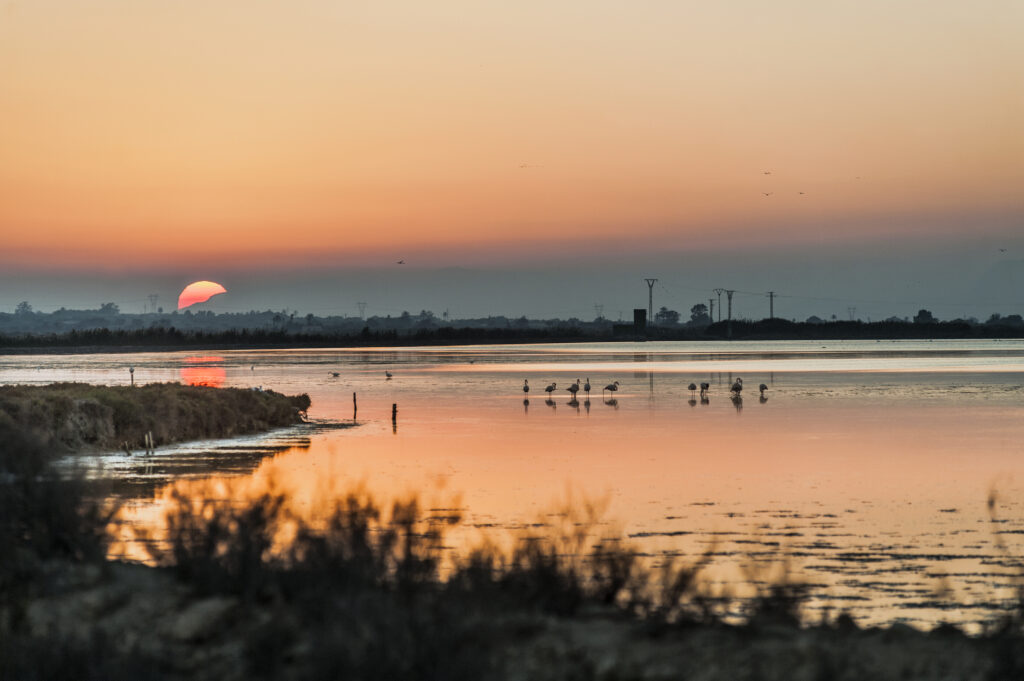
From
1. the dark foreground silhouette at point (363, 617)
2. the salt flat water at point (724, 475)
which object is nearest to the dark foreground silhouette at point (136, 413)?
the salt flat water at point (724, 475)

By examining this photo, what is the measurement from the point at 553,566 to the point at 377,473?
16.7 metres

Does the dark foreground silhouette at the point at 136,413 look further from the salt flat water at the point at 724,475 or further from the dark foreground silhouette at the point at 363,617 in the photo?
the dark foreground silhouette at the point at 363,617

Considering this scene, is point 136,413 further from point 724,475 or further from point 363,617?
point 363,617

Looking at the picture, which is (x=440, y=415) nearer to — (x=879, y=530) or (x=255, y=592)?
(x=879, y=530)

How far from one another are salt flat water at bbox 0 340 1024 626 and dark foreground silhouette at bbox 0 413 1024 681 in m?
1.20

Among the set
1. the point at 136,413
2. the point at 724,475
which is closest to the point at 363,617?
the point at 724,475

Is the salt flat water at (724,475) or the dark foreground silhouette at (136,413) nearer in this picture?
the salt flat water at (724,475)

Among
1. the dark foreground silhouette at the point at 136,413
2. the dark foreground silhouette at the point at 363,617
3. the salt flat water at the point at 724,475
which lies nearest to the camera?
the dark foreground silhouette at the point at 363,617

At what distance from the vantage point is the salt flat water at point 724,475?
15727 millimetres

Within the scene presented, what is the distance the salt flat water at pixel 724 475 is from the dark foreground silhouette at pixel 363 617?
3.94 feet

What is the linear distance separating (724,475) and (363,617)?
744 inches

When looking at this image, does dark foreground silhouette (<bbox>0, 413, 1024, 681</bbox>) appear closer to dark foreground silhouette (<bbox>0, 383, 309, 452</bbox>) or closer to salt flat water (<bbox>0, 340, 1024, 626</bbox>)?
salt flat water (<bbox>0, 340, 1024, 626</bbox>)

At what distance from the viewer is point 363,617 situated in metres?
9.27

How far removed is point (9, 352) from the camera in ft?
504
